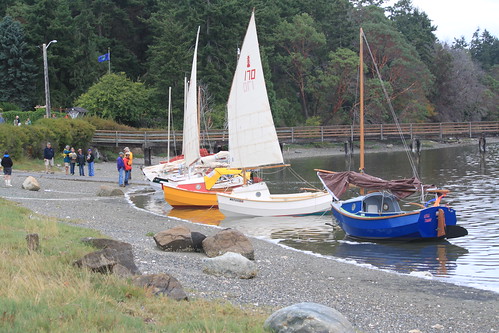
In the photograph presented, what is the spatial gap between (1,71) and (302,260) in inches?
2467

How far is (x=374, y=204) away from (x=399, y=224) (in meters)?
2.78

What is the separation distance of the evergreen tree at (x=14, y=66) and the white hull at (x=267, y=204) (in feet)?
164

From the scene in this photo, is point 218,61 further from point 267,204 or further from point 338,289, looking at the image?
point 338,289

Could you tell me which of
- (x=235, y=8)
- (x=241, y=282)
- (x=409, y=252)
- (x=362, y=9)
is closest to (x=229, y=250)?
(x=241, y=282)

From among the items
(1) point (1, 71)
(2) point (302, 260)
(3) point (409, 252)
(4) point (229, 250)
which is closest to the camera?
(4) point (229, 250)

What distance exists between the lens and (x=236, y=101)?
97.1 ft

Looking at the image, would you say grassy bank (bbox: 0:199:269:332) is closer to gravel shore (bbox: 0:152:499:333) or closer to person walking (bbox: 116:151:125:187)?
gravel shore (bbox: 0:152:499:333)

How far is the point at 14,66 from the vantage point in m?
71.7

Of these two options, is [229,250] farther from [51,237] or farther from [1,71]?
[1,71]

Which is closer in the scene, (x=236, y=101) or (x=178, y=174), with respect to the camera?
(x=236, y=101)

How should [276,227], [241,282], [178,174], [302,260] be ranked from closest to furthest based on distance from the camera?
[241,282], [302,260], [276,227], [178,174]

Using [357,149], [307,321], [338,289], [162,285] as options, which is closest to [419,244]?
[338,289]

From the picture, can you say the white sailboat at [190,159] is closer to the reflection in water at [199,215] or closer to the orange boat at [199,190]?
the orange boat at [199,190]

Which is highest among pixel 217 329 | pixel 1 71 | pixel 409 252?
pixel 1 71
